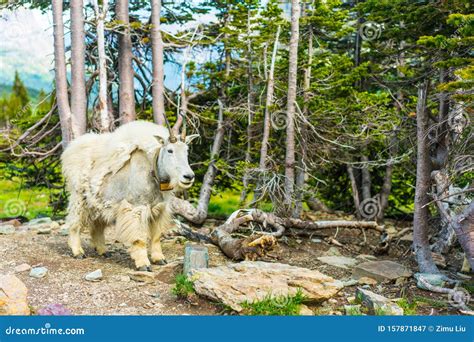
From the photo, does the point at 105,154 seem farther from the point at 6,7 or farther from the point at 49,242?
the point at 6,7

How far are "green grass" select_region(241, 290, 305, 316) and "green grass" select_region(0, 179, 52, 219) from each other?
28.4 ft

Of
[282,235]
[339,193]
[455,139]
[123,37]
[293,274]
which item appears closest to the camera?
[293,274]

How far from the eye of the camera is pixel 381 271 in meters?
8.00

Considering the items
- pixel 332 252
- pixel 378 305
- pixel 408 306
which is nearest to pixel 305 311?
pixel 378 305

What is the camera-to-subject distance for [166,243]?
9852mm

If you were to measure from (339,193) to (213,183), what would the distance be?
3916 mm

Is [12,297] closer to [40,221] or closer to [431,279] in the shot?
[431,279]

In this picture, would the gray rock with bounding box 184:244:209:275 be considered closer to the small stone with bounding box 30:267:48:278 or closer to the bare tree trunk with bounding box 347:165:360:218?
the small stone with bounding box 30:267:48:278

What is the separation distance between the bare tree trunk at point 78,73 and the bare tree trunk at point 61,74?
0.13 meters

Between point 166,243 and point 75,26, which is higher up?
point 75,26

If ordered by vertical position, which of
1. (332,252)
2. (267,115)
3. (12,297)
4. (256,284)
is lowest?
(332,252)

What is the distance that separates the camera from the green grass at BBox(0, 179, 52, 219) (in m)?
13.0

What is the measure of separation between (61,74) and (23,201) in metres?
4.65

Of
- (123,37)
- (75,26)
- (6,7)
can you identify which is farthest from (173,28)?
(6,7)
